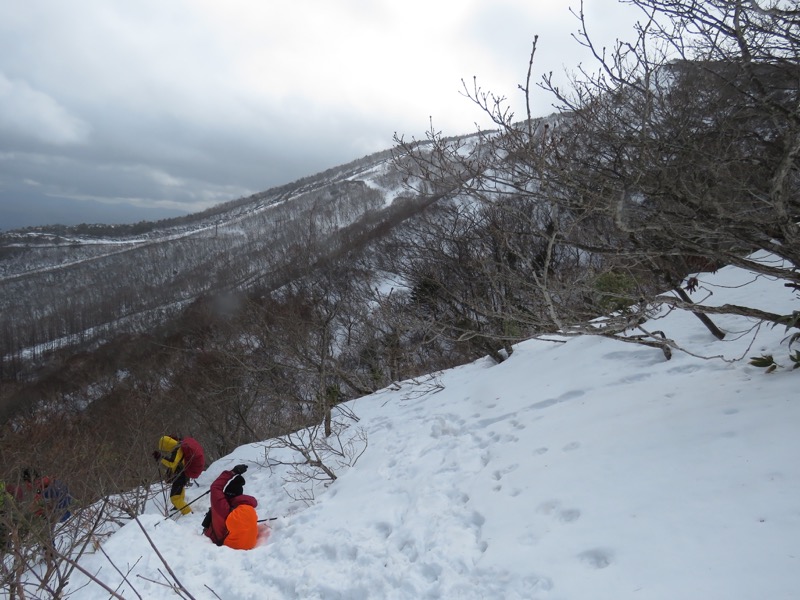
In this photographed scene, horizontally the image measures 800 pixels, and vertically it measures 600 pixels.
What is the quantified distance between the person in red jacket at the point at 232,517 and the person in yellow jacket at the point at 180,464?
154cm

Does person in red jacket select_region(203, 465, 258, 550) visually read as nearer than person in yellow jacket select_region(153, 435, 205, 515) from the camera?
Yes

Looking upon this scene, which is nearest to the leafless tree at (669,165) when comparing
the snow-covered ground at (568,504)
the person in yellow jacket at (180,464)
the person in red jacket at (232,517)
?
the snow-covered ground at (568,504)

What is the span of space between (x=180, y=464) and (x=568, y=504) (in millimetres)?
5947

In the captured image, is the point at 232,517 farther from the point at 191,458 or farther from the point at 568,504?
the point at 568,504

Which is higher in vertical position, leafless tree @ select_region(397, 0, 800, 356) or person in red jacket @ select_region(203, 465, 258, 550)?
leafless tree @ select_region(397, 0, 800, 356)

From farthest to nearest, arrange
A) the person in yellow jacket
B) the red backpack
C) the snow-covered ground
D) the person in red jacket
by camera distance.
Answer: the red backpack, the person in yellow jacket, the person in red jacket, the snow-covered ground

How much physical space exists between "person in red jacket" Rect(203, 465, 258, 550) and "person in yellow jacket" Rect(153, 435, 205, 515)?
154 centimetres

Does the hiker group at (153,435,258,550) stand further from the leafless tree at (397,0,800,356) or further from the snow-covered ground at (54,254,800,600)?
the leafless tree at (397,0,800,356)

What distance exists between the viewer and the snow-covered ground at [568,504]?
2621 millimetres

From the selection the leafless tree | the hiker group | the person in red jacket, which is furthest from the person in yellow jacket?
the leafless tree

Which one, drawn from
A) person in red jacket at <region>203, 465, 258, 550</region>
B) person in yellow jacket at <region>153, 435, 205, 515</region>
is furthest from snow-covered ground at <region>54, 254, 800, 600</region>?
person in yellow jacket at <region>153, 435, 205, 515</region>

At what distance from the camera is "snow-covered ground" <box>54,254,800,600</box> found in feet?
8.60

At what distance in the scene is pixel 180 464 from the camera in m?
7.03

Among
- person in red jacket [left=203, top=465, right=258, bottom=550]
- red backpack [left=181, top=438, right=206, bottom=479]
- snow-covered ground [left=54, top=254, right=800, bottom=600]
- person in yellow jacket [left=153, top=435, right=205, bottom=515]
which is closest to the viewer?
snow-covered ground [left=54, top=254, right=800, bottom=600]
